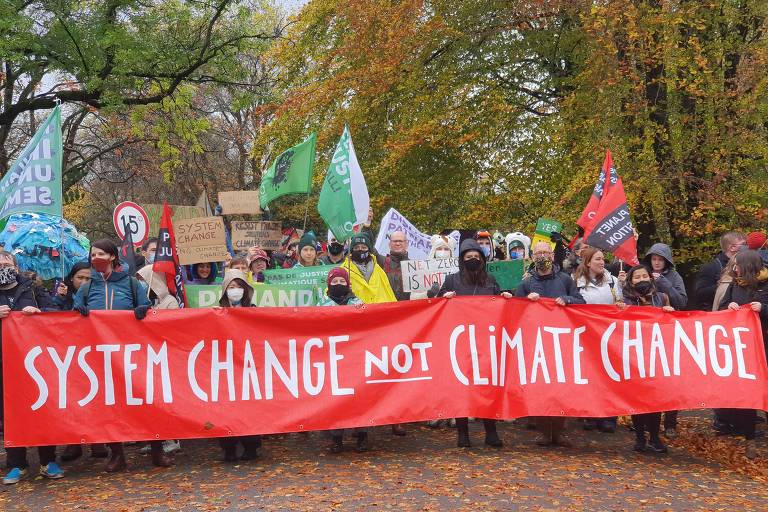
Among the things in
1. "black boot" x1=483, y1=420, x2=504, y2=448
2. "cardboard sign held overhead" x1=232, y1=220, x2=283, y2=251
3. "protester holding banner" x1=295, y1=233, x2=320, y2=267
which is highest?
"cardboard sign held overhead" x1=232, y1=220, x2=283, y2=251

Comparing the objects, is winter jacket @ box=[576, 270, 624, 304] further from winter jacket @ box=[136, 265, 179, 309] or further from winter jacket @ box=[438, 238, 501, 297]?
winter jacket @ box=[136, 265, 179, 309]

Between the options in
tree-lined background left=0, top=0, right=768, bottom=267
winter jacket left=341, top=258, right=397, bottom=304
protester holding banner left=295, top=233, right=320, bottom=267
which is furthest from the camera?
tree-lined background left=0, top=0, right=768, bottom=267

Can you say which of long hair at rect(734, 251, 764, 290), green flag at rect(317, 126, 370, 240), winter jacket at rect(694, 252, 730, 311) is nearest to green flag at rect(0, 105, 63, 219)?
green flag at rect(317, 126, 370, 240)

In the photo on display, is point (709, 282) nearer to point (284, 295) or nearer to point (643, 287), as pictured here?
point (643, 287)

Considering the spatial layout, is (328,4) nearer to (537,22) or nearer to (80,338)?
(537,22)

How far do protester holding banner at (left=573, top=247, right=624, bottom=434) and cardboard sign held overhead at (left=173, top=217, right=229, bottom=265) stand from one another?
3.62 m

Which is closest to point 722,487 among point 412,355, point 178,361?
point 412,355

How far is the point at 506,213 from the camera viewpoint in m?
17.3

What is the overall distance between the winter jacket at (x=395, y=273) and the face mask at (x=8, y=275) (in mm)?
3957

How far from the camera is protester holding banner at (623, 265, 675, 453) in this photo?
7426 mm

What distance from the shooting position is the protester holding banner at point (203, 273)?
899cm

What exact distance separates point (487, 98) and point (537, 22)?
1816 mm

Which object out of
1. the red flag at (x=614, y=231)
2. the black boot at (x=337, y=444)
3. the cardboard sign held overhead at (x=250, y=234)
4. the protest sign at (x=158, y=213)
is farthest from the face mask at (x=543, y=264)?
the protest sign at (x=158, y=213)

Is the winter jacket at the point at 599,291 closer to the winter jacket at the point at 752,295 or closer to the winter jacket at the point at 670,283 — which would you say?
the winter jacket at the point at 670,283
